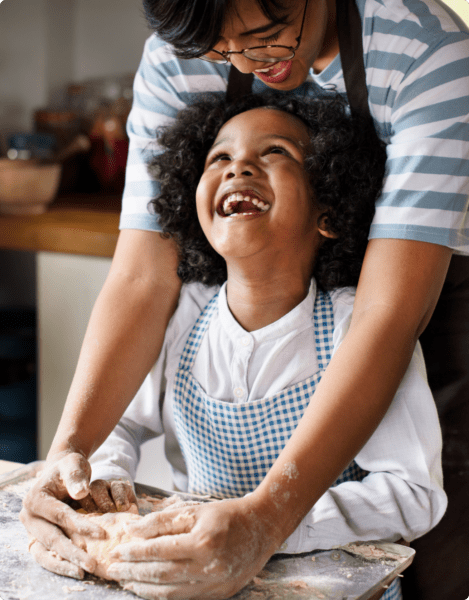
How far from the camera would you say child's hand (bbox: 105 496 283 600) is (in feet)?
2.35

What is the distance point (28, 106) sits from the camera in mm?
2609

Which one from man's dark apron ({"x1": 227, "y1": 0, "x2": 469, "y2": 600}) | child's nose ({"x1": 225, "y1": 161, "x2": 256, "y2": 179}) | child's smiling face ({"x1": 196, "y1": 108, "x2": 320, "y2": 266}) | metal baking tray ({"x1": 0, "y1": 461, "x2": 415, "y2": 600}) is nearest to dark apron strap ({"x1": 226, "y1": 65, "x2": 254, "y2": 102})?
man's dark apron ({"x1": 227, "y1": 0, "x2": 469, "y2": 600})

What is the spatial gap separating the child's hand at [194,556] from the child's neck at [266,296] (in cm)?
43

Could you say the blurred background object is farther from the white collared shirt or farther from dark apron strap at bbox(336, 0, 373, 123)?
dark apron strap at bbox(336, 0, 373, 123)

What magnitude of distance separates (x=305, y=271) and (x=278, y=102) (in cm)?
31

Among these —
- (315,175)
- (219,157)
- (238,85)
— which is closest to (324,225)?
(315,175)

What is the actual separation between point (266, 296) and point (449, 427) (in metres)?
0.44

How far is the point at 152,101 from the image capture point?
1216 mm

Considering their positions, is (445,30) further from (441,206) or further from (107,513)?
(107,513)

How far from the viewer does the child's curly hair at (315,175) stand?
1083 millimetres

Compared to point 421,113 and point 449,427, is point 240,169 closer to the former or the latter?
point 421,113

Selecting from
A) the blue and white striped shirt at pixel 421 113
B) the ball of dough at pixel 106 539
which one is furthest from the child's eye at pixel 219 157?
the ball of dough at pixel 106 539

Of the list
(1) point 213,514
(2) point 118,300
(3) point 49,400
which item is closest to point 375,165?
(2) point 118,300

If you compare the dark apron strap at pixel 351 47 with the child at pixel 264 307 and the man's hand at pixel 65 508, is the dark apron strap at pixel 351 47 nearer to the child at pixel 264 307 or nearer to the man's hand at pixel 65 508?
the child at pixel 264 307
